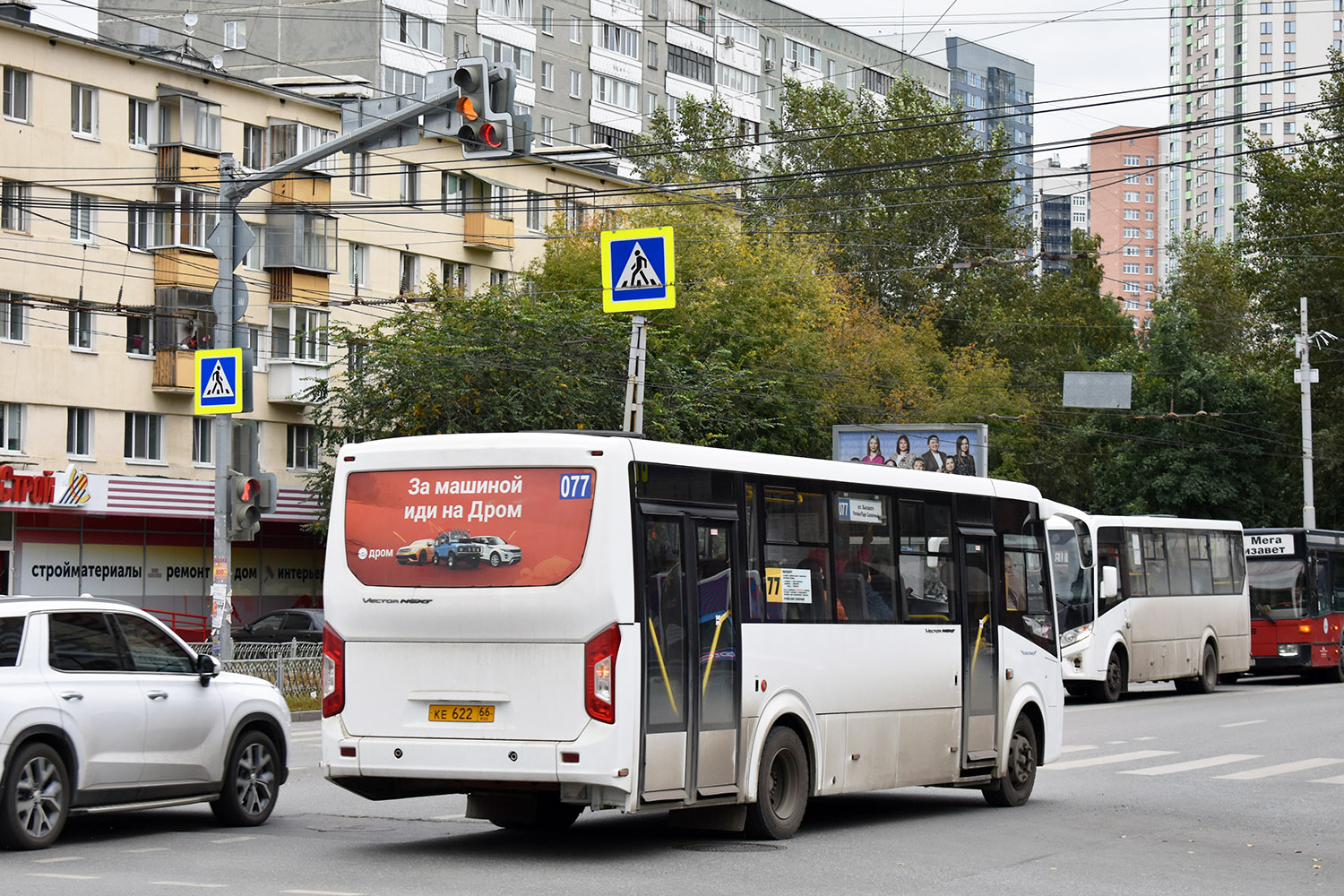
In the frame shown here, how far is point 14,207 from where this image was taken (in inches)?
1692

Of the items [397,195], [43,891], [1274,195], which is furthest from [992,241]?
[43,891]

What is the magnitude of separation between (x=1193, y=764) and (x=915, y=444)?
3159cm

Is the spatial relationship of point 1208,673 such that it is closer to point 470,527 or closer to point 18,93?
point 470,527

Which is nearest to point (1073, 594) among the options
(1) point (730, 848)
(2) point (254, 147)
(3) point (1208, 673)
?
(3) point (1208, 673)

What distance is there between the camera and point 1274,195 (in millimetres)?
64938

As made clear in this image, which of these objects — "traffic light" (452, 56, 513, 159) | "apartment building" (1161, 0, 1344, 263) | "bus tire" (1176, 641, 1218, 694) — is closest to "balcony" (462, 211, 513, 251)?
"bus tire" (1176, 641, 1218, 694)

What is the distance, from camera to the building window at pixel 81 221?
4425 cm

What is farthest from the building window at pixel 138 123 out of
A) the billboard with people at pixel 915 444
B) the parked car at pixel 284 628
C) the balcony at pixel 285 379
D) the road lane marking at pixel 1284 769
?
the road lane marking at pixel 1284 769

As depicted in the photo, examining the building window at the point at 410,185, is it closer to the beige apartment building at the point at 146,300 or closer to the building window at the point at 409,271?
the beige apartment building at the point at 146,300

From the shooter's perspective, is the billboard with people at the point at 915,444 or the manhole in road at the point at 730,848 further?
the billboard with people at the point at 915,444

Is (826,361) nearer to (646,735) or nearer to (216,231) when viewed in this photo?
(216,231)

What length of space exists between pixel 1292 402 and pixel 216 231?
47977 mm

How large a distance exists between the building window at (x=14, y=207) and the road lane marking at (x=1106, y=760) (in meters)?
30.7

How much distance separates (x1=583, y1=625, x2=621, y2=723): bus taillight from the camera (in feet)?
36.1
